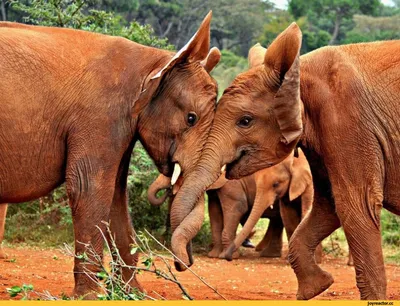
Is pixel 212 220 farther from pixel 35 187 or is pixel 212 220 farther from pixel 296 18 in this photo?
pixel 296 18

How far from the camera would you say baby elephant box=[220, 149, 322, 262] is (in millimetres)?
14094

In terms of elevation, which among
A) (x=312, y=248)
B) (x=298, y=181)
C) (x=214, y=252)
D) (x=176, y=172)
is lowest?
(x=214, y=252)

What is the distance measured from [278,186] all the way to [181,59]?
20.1 feet

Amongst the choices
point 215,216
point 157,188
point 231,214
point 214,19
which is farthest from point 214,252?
point 214,19

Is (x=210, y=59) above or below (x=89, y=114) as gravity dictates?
above

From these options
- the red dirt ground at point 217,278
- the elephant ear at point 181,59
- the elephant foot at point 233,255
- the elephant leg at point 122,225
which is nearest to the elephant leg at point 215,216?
the elephant foot at point 233,255

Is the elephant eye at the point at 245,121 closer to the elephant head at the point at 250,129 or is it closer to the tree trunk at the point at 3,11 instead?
the elephant head at the point at 250,129

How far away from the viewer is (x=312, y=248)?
885 cm

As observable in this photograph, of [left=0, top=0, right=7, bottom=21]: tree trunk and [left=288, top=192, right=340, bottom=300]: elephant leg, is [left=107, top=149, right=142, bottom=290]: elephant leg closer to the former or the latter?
[left=288, top=192, right=340, bottom=300]: elephant leg

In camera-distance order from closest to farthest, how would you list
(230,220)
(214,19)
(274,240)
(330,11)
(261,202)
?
(261,202) < (230,220) < (274,240) < (214,19) < (330,11)

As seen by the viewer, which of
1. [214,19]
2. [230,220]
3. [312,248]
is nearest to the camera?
[312,248]

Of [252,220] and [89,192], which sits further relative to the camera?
[252,220]

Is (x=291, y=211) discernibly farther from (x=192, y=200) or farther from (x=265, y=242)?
(x=192, y=200)

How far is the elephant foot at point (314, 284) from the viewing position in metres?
8.81
